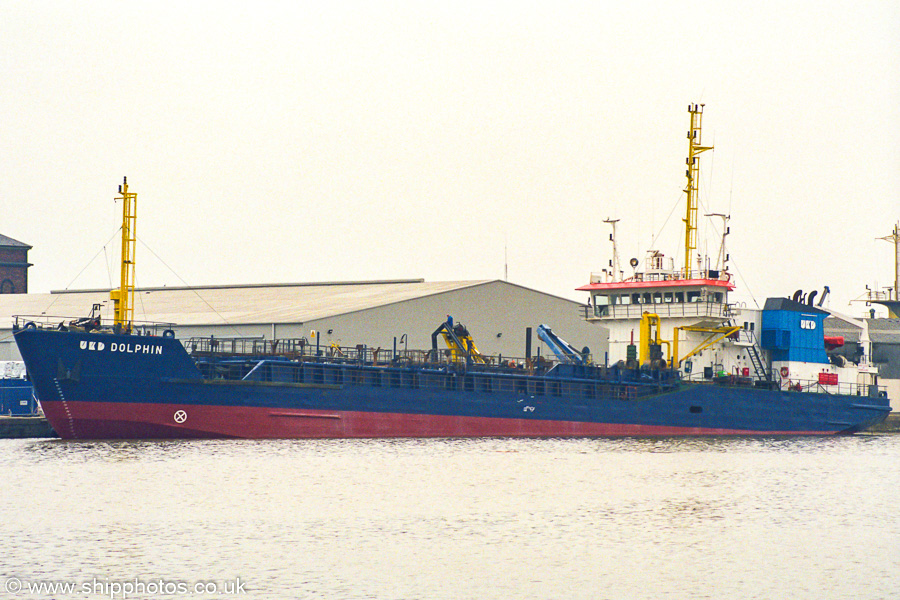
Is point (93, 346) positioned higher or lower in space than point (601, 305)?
lower

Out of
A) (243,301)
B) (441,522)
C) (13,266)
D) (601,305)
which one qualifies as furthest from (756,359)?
(13,266)

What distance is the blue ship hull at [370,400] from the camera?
34.6 m

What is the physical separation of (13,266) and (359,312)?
5252 cm

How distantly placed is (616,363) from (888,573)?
1125 inches

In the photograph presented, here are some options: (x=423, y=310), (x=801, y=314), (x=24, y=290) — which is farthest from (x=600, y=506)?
(x=24, y=290)

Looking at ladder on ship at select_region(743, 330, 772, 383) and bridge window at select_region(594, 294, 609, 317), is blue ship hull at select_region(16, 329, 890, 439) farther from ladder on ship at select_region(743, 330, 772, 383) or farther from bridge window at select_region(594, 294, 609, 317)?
bridge window at select_region(594, 294, 609, 317)

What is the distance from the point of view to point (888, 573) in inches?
733

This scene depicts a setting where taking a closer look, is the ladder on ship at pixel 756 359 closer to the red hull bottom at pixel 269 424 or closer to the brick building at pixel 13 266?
the red hull bottom at pixel 269 424

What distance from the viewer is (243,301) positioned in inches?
2482

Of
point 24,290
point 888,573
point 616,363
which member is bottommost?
point 888,573

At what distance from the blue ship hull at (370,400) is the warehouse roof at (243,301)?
11.8m

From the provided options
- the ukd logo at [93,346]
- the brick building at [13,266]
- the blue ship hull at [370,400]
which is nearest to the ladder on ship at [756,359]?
the blue ship hull at [370,400]

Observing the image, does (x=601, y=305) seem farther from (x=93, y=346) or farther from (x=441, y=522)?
(x=441, y=522)

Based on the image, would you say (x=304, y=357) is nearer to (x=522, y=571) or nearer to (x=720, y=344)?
(x=720, y=344)
